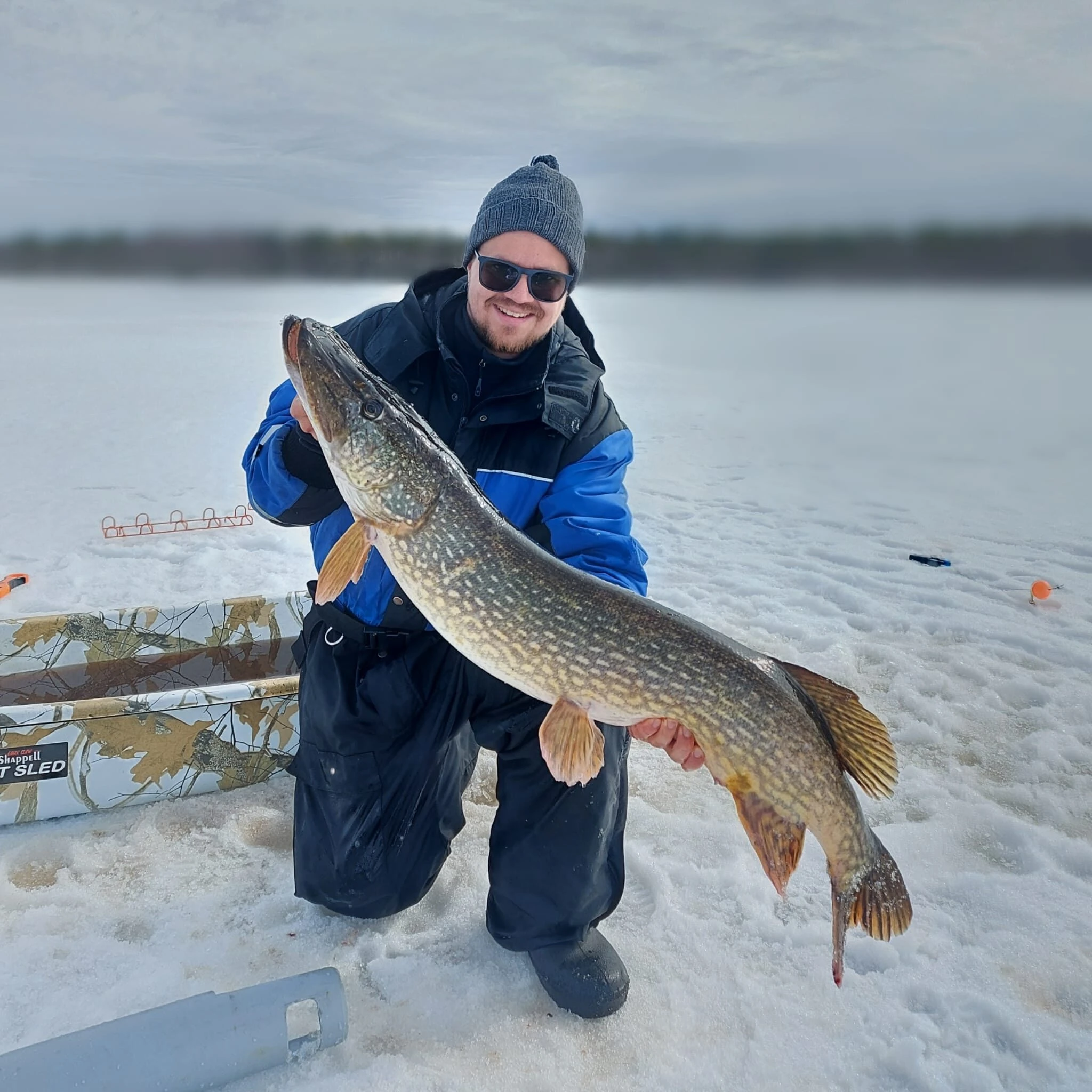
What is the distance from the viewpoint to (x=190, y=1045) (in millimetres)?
1327

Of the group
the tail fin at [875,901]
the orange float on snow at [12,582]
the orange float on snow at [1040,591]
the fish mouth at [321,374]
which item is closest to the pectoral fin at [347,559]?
the fish mouth at [321,374]

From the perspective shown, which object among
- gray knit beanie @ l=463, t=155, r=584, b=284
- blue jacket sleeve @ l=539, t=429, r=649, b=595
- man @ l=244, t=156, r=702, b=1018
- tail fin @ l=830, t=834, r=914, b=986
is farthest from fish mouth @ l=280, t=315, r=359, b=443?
tail fin @ l=830, t=834, r=914, b=986

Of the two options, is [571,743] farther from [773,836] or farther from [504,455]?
[504,455]

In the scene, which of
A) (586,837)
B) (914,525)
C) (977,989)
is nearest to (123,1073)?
(586,837)

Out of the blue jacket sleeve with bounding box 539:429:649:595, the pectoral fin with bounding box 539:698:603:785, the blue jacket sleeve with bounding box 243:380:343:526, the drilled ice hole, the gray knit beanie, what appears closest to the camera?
the drilled ice hole

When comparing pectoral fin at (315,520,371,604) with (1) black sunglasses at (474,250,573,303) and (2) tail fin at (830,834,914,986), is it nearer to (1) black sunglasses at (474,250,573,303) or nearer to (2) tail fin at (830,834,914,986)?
(1) black sunglasses at (474,250,573,303)

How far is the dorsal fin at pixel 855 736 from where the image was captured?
5.04ft

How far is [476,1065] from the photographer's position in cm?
149

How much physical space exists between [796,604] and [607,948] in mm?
2506

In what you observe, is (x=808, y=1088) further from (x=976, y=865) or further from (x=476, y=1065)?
(x=976, y=865)

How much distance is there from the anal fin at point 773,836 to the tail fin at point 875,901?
0.09 metres

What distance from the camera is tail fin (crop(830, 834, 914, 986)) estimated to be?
4.73 feet

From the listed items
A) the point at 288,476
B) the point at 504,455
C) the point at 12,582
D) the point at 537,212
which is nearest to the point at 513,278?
the point at 537,212

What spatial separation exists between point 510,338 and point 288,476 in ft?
2.11
